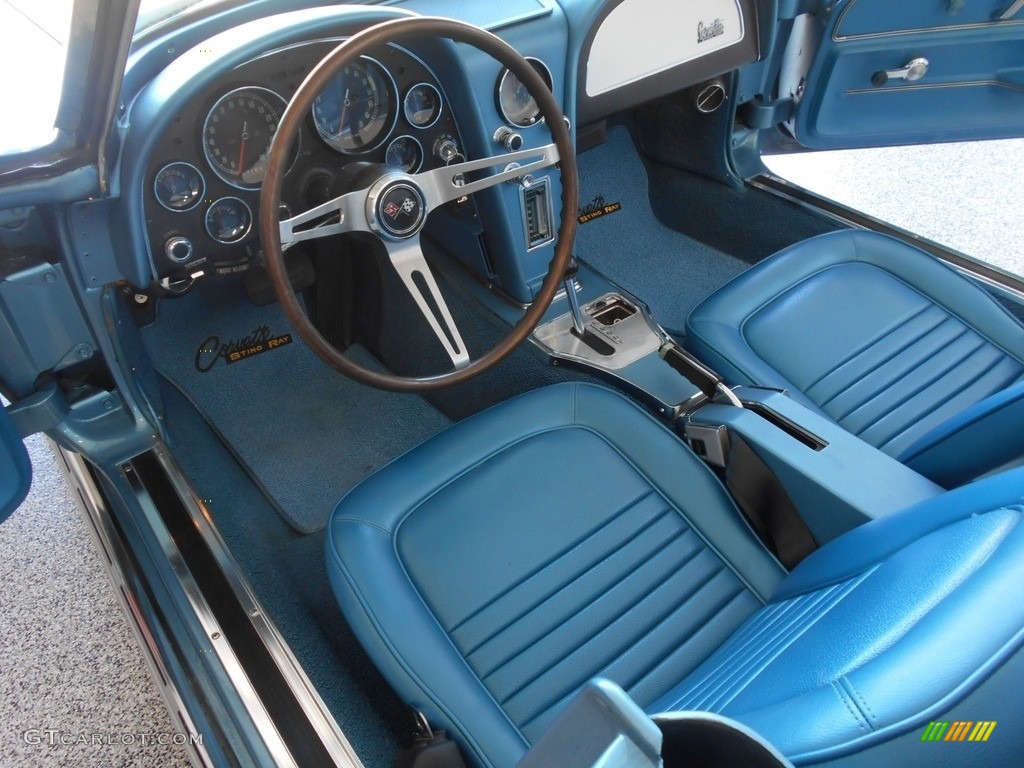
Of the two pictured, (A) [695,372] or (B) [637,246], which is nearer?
(A) [695,372]

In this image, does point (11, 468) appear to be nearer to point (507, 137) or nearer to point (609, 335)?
point (507, 137)

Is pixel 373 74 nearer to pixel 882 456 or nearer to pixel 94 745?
pixel 882 456

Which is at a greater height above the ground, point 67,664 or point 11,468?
point 11,468

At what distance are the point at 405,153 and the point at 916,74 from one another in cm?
121

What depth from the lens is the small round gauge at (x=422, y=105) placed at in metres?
1.29

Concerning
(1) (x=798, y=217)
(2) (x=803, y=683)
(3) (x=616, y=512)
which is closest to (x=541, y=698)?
(3) (x=616, y=512)

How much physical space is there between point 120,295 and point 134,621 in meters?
0.61

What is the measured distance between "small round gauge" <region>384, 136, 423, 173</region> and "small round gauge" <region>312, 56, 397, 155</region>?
0.10 ft

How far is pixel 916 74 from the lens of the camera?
1737mm

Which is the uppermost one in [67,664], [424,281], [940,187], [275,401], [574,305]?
[424,281]

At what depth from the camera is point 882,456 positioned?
1.14 meters

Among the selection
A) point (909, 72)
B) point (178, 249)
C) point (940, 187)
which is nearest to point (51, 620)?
point (178, 249)

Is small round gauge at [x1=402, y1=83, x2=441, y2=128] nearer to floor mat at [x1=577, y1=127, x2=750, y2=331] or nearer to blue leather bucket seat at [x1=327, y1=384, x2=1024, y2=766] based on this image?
blue leather bucket seat at [x1=327, y1=384, x2=1024, y2=766]

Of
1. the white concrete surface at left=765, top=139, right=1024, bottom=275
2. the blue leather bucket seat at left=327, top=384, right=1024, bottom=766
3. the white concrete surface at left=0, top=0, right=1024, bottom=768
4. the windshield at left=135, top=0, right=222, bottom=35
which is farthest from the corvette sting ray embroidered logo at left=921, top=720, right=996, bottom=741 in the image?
the white concrete surface at left=765, top=139, right=1024, bottom=275
